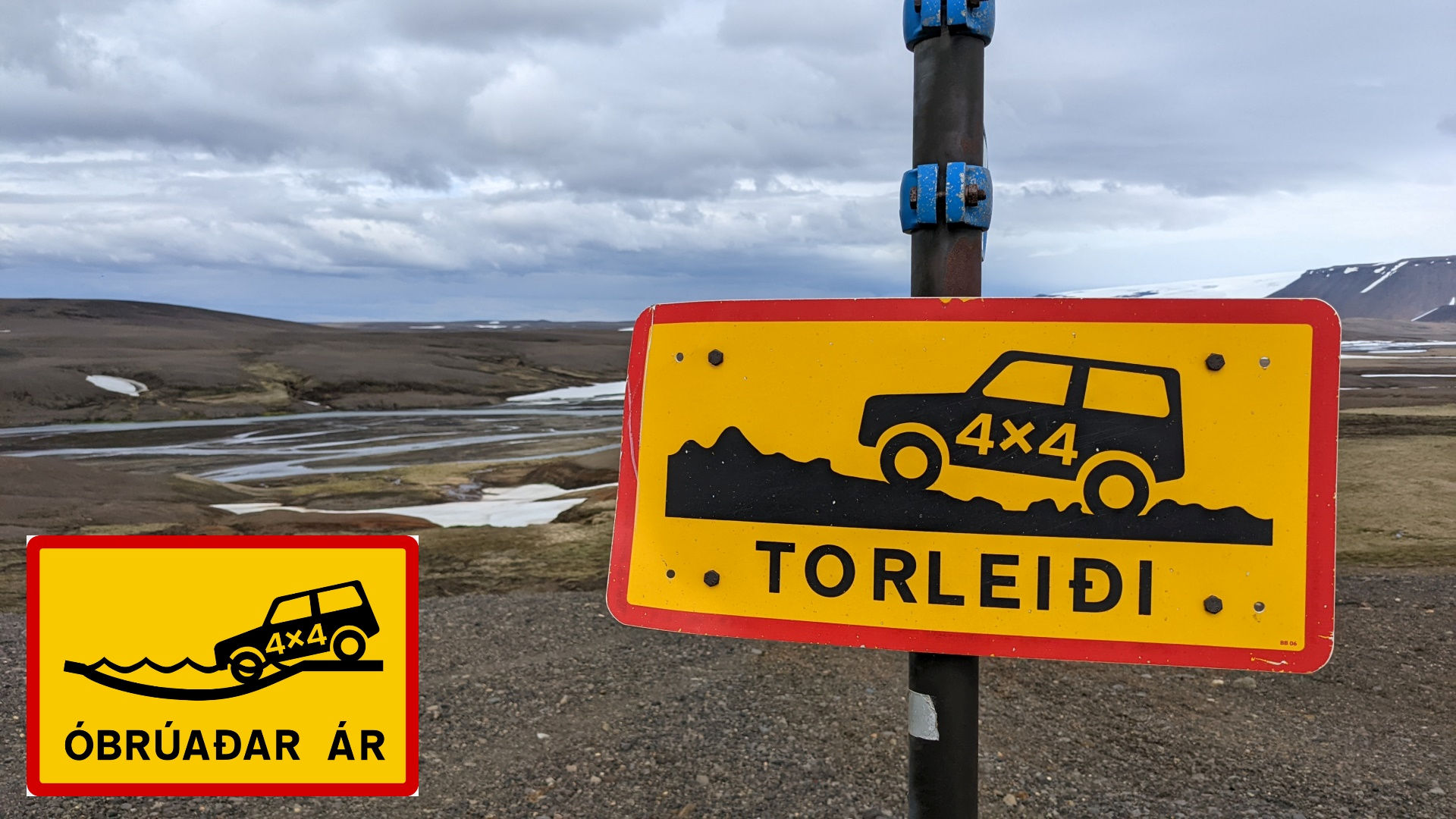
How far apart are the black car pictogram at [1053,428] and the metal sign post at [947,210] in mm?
221

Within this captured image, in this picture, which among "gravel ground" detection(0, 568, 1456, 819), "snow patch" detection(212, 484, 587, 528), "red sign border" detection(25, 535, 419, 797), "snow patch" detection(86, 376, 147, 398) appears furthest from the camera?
"snow patch" detection(86, 376, 147, 398)

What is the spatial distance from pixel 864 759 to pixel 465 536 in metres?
7.46

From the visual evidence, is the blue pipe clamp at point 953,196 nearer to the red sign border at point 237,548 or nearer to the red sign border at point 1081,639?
the red sign border at point 1081,639

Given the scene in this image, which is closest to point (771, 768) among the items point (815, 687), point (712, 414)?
point (815, 687)

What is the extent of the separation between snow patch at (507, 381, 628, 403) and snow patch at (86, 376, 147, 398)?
18.1m

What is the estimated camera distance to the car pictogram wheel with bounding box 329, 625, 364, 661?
289 centimetres


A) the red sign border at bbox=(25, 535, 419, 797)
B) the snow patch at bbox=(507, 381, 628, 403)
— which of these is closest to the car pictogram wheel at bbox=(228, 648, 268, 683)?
the red sign border at bbox=(25, 535, 419, 797)

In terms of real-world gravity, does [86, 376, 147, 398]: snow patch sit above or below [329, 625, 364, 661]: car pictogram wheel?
above

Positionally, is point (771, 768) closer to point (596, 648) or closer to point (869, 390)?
point (596, 648)

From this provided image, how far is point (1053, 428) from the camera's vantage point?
5.73 feet

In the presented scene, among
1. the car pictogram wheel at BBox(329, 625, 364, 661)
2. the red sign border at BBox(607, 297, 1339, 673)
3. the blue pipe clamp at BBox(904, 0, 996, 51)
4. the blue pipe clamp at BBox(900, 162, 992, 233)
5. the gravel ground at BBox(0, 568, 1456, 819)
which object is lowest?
the gravel ground at BBox(0, 568, 1456, 819)

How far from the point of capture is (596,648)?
19.4 feet

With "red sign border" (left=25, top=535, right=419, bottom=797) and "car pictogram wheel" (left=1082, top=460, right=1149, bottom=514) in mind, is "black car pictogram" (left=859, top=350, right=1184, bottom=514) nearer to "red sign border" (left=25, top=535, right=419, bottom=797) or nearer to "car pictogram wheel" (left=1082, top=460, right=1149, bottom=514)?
"car pictogram wheel" (left=1082, top=460, right=1149, bottom=514)

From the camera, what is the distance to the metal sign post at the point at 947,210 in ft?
5.73
